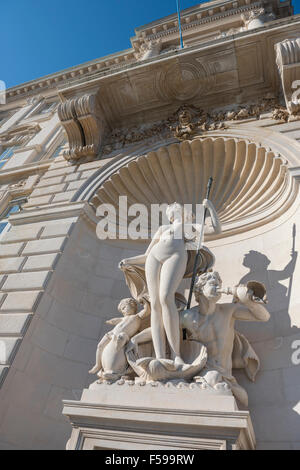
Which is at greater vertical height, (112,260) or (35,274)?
(112,260)

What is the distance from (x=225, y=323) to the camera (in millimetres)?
4145

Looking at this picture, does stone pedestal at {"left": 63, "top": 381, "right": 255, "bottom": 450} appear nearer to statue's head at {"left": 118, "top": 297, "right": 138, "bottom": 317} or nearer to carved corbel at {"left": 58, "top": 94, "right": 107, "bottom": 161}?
statue's head at {"left": 118, "top": 297, "right": 138, "bottom": 317}

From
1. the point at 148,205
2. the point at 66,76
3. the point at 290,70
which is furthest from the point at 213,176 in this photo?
the point at 66,76

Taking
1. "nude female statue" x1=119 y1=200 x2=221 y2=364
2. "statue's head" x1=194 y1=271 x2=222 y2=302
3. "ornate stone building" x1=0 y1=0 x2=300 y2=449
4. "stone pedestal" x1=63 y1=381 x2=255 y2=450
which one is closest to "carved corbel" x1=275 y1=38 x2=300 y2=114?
"ornate stone building" x1=0 y1=0 x2=300 y2=449

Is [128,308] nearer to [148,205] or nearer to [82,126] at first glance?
[148,205]

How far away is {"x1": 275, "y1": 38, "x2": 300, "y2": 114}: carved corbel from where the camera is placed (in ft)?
21.5

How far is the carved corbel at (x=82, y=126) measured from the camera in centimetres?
809

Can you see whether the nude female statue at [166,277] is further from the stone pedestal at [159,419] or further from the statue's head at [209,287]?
the stone pedestal at [159,419]

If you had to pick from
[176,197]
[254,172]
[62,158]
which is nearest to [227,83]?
[254,172]

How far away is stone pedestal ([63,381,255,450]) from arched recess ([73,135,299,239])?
12.1ft

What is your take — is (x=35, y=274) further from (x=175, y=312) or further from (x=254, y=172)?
(x=254, y=172)

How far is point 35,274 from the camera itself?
5641 millimetres

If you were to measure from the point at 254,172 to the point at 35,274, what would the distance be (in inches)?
187

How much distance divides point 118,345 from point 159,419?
1157 mm
